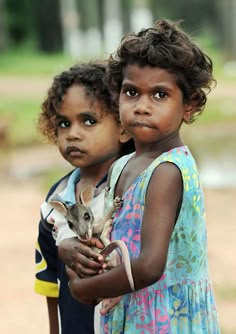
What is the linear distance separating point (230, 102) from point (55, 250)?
1607cm

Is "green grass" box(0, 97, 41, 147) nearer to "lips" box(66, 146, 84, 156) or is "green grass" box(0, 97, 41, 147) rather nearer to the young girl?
"lips" box(66, 146, 84, 156)

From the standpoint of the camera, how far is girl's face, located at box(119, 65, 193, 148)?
2.25 m

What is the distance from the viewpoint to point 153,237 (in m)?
2.17

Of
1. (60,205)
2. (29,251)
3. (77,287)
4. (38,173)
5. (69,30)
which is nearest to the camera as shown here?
(77,287)

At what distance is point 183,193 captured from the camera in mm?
2230

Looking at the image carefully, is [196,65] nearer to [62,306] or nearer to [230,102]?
[62,306]

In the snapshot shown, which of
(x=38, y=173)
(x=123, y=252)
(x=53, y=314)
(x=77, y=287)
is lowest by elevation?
(x=38, y=173)

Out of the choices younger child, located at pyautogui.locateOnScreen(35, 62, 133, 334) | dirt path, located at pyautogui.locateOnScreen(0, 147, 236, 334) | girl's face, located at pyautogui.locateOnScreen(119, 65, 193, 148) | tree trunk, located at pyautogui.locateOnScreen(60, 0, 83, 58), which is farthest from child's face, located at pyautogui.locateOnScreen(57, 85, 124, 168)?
tree trunk, located at pyautogui.locateOnScreen(60, 0, 83, 58)

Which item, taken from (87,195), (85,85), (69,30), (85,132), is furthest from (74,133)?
(69,30)

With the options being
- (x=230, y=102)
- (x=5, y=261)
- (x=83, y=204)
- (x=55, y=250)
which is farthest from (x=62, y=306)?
(x=230, y=102)

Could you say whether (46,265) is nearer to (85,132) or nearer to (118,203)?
(85,132)

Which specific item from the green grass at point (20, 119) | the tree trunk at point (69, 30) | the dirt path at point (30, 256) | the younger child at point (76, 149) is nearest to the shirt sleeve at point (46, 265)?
the younger child at point (76, 149)

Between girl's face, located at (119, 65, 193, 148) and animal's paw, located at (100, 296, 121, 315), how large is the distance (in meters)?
0.41

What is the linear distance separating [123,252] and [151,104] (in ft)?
1.22
